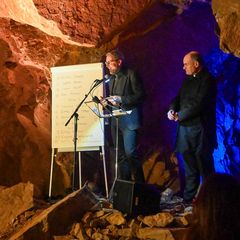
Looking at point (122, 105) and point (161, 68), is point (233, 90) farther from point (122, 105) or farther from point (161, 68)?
point (122, 105)

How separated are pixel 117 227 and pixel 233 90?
3460 millimetres

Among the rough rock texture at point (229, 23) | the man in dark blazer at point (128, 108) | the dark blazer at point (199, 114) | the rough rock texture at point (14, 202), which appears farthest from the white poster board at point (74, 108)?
the rough rock texture at point (229, 23)

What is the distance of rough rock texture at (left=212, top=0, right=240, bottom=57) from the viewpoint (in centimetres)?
429

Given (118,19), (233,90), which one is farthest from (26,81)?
(233,90)

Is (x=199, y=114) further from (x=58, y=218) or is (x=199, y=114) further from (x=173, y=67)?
(x=173, y=67)

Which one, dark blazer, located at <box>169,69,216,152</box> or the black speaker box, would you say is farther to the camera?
dark blazer, located at <box>169,69,216,152</box>

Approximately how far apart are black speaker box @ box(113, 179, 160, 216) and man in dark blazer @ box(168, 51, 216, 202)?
750mm

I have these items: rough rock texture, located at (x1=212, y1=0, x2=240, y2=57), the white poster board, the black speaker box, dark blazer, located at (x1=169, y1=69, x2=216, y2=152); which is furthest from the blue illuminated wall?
the black speaker box

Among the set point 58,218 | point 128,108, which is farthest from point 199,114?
point 58,218

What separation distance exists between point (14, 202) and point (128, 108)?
1977mm

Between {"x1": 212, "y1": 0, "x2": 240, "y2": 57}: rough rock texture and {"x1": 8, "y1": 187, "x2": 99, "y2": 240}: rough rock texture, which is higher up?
{"x1": 212, "y1": 0, "x2": 240, "y2": 57}: rough rock texture

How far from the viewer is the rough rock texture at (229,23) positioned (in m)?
4.29

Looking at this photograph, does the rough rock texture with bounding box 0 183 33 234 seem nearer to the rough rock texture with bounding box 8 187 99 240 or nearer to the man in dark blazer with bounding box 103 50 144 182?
the rough rock texture with bounding box 8 187 99 240

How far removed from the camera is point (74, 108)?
19.4 feet
